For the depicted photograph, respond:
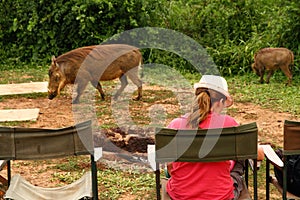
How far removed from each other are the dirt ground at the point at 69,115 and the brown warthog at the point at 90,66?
0.31m

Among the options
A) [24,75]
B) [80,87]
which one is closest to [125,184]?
[80,87]

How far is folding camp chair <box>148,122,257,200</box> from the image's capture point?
3830mm

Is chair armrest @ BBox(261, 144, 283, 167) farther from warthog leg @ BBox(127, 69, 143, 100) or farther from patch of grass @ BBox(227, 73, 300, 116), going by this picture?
warthog leg @ BBox(127, 69, 143, 100)

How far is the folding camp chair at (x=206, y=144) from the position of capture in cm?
383

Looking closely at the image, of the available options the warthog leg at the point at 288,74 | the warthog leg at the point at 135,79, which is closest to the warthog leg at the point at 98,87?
the warthog leg at the point at 135,79

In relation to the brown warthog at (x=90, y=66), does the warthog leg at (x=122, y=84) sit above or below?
below

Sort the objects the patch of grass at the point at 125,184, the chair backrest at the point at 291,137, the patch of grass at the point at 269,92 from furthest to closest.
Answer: the patch of grass at the point at 269,92, the patch of grass at the point at 125,184, the chair backrest at the point at 291,137

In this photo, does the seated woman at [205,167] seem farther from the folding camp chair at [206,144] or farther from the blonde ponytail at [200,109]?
the folding camp chair at [206,144]

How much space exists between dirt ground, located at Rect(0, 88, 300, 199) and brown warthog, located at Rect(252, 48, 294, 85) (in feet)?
6.35

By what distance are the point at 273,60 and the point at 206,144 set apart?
25.3 feet

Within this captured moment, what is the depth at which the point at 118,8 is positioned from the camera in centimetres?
1352

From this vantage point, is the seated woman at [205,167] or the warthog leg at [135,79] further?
the warthog leg at [135,79]

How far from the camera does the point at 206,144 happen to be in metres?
3.87

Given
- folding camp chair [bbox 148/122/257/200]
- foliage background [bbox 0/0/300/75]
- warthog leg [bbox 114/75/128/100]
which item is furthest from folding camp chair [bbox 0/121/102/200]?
foliage background [bbox 0/0/300/75]
